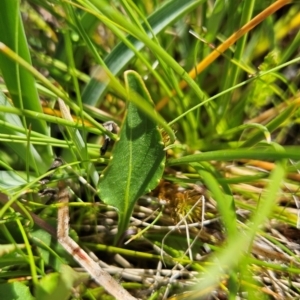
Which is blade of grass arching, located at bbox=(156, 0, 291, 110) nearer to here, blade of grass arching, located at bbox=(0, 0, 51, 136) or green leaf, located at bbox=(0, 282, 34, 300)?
blade of grass arching, located at bbox=(0, 0, 51, 136)

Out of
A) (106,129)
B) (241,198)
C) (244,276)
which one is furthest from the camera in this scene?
(241,198)

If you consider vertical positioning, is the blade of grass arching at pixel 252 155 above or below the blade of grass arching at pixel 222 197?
above

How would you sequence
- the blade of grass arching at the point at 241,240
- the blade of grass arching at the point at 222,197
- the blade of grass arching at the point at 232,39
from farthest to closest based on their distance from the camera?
the blade of grass arching at the point at 232,39 < the blade of grass arching at the point at 222,197 < the blade of grass arching at the point at 241,240

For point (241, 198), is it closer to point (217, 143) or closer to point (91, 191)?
point (217, 143)

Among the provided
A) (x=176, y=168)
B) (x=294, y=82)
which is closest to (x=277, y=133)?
(x=294, y=82)

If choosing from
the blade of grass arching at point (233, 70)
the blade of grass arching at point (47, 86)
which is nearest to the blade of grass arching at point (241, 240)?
the blade of grass arching at point (47, 86)

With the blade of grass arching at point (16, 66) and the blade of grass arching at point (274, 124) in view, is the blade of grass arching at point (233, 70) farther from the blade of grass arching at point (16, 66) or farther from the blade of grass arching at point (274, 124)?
the blade of grass arching at point (16, 66)

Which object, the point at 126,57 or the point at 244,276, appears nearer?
the point at 244,276
